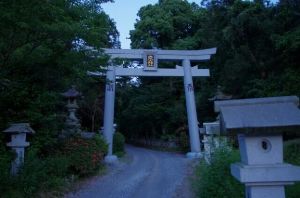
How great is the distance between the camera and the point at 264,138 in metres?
5.53

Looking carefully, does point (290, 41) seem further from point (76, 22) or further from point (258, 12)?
point (76, 22)

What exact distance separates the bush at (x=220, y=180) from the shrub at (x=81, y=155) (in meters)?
5.70

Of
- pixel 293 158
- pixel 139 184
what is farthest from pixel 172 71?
pixel 293 158

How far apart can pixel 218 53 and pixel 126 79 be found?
1134 cm

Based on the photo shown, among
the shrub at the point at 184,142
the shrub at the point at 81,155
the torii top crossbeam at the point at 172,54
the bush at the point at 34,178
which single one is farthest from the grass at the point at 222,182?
the shrub at the point at 184,142

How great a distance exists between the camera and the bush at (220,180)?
25.4ft

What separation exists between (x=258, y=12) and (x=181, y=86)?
41.6 feet

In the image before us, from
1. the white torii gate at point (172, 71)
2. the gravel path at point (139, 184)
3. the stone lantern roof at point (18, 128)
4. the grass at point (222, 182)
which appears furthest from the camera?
the white torii gate at point (172, 71)

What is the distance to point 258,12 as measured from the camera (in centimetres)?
2112

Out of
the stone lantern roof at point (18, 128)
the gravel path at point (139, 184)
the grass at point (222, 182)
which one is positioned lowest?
the gravel path at point (139, 184)

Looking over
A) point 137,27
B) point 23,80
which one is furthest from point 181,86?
point 23,80

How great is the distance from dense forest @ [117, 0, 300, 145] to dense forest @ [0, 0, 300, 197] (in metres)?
0.06

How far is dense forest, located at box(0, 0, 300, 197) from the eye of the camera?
29.0 feet

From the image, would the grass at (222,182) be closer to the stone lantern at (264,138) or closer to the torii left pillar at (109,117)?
the stone lantern at (264,138)
